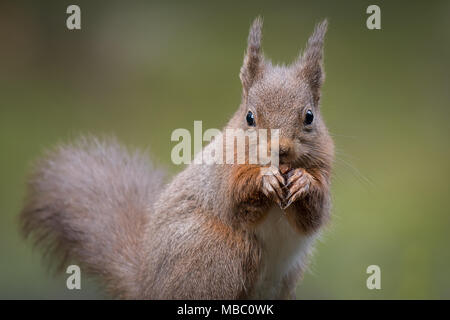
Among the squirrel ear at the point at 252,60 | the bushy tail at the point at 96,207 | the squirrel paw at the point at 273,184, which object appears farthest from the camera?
the bushy tail at the point at 96,207

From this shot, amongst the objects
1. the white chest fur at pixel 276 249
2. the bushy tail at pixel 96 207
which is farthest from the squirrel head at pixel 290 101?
the bushy tail at pixel 96 207

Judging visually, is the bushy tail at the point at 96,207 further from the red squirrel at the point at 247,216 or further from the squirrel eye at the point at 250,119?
the squirrel eye at the point at 250,119

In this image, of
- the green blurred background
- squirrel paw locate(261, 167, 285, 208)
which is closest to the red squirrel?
squirrel paw locate(261, 167, 285, 208)

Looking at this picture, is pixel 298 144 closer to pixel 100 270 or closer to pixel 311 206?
pixel 311 206

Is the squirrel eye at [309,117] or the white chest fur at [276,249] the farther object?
the white chest fur at [276,249]

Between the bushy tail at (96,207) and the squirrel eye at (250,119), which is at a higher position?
the squirrel eye at (250,119)

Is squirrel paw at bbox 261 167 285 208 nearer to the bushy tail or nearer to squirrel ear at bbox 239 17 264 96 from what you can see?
squirrel ear at bbox 239 17 264 96
